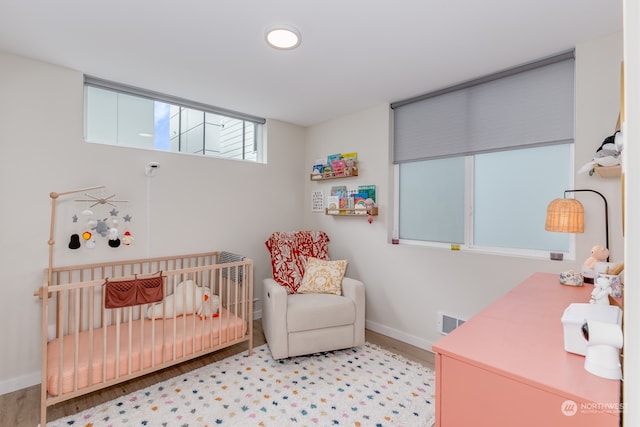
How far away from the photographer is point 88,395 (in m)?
2.13

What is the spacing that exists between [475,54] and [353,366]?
253 cm

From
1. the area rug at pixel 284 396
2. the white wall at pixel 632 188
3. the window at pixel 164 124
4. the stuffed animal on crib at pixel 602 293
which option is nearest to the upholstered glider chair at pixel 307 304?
the area rug at pixel 284 396

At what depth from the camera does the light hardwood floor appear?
193 cm

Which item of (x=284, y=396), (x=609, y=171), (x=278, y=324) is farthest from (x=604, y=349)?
(x=278, y=324)

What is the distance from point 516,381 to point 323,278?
7.33 ft

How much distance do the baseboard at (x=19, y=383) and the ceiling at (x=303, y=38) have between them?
7.60 ft

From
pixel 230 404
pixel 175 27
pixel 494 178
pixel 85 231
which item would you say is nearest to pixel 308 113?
pixel 175 27

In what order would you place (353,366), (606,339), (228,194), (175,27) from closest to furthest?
(606,339) → (175,27) → (353,366) → (228,194)

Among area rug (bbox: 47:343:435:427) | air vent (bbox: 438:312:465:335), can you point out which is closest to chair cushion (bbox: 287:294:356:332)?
area rug (bbox: 47:343:435:427)

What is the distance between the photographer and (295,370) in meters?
2.46

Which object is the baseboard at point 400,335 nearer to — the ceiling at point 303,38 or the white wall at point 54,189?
the white wall at point 54,189

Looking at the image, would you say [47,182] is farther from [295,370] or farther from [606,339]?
[606,339]

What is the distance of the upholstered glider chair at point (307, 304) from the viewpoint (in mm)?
2535

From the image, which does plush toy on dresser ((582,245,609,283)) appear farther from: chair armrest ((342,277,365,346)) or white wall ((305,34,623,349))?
chair armrest ((342,277,365,346))
